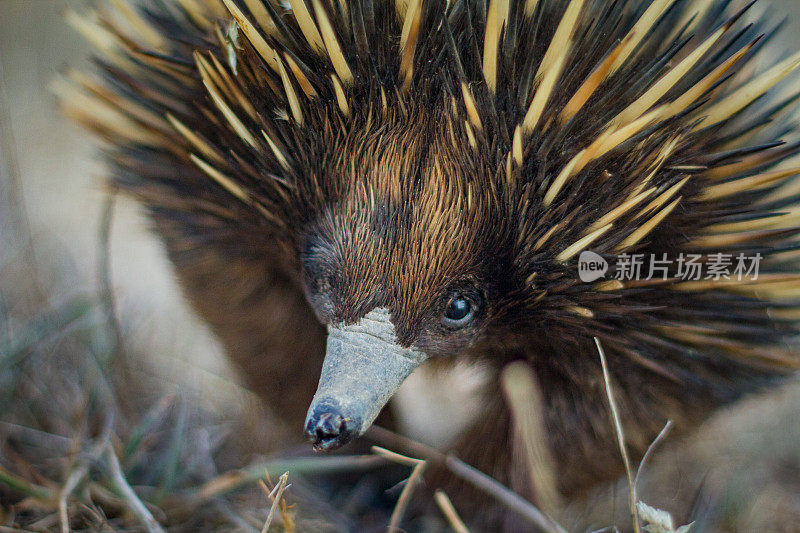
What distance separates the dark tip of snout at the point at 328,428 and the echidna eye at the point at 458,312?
23 cm

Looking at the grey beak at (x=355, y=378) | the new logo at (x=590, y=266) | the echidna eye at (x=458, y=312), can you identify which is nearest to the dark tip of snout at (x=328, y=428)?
the grey beak at (x=355, y=378)

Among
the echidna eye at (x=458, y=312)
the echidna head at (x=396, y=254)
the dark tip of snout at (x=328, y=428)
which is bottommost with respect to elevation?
the dark tip of snout at (x=328, y=428)

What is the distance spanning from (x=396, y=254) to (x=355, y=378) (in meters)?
0.18

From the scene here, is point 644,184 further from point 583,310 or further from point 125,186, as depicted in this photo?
point 125,186

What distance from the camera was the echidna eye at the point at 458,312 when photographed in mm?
1103

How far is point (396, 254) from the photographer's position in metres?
1.04

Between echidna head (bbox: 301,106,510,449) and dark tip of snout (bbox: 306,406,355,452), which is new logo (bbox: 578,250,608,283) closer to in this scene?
echidna head (bbox: 301,106,510,449)

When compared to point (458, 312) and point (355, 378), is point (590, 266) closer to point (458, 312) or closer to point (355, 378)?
point (458, 312)

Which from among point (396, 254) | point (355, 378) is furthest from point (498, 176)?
point (355, 378)

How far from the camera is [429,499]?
155 cm

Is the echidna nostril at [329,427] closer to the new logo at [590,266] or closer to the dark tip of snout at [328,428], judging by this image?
the dark tip of snout at [328,428]

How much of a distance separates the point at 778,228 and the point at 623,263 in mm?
267

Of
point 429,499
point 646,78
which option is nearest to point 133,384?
point 429,499

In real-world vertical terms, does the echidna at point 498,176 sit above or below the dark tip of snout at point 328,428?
above
